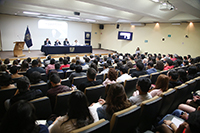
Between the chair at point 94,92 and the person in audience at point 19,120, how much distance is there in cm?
119

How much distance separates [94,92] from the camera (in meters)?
2.38

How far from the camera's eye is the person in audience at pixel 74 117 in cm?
127

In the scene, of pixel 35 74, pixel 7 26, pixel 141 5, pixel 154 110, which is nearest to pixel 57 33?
pixel 7 26

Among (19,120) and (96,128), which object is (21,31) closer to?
(19,120)

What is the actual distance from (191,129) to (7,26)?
13.3 meters

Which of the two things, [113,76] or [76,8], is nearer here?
[113,76]

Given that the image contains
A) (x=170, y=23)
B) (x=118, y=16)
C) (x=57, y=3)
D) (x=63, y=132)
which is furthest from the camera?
(x=170, y=23)

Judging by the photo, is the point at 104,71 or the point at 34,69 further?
the point at 104,71

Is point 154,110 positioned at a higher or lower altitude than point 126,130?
higher

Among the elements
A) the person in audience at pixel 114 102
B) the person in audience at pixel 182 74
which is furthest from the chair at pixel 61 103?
the person in audience at pixel 182 74

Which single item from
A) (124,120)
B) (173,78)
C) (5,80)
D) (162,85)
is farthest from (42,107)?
(173,78)

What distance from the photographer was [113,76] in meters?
2.93

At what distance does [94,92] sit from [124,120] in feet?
3.44

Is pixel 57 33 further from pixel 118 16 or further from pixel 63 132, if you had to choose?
pixel 63 132
